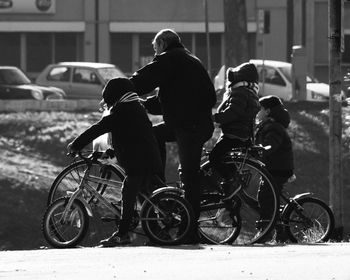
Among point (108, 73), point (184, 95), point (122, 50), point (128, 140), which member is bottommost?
point (108, 73)

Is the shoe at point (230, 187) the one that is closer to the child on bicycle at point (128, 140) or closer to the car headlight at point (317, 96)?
the child on bicycle at point (128, 140)

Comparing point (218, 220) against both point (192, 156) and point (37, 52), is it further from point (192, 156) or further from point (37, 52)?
point (37, 52)

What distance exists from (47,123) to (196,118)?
41.9 feet

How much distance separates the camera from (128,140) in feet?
35.6

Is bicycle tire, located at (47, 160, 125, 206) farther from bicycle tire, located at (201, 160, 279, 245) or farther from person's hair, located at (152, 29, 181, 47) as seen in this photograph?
person's hair, located at (152, 29, 181, 47)

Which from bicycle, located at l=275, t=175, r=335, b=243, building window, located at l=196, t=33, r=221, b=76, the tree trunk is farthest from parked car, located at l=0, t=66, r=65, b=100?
bicycle, located at l=275, t=175, r=335, b=243

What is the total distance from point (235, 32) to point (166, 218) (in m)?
18.9

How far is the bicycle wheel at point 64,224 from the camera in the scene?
10.9 m

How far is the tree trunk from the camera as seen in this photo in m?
29.1

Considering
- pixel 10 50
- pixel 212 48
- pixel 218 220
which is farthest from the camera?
pixel 212 48

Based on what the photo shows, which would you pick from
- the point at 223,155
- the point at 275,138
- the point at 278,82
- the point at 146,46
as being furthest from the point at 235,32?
the point at 146,46

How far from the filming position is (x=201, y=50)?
50.2m

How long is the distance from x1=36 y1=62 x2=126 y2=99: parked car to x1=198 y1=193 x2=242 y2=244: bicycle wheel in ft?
77.5

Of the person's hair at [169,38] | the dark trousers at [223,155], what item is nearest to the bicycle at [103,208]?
the dark trousers at [223,155]
